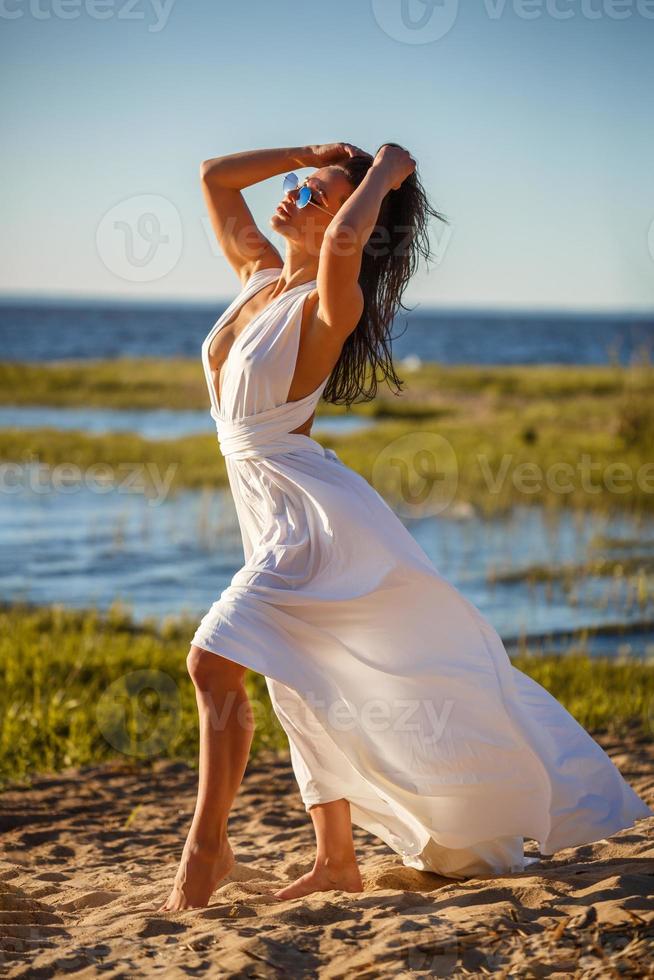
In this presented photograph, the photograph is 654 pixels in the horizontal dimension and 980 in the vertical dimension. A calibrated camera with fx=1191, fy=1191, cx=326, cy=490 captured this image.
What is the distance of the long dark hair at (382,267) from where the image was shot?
12.0 ft

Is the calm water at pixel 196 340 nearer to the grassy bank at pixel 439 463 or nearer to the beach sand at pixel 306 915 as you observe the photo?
the grassy bank at pixel 439 463

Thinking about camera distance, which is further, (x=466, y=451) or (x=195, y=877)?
(x=466, y=451)

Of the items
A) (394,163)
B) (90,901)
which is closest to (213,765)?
(90,901)

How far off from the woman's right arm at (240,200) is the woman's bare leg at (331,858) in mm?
1767

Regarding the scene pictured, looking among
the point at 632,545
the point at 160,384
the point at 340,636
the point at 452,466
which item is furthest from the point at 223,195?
the point at 160,384

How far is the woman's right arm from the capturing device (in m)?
3.86

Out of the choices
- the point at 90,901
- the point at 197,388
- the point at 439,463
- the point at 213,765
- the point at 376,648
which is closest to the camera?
the point at 213,765

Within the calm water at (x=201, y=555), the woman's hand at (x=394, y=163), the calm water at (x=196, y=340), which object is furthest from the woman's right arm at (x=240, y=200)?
the calm water at (x=196, y=340)

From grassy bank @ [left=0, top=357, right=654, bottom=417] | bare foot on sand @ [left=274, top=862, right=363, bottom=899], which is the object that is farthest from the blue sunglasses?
grassy bank @ [left=0, top=357, right=654, bottom=417]

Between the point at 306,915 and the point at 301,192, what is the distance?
6.75ft

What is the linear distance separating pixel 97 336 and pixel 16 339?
5.43m

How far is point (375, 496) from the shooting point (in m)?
3.55

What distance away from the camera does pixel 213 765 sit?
336 centimetres

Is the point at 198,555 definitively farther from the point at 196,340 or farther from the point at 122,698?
the point at 196,340
